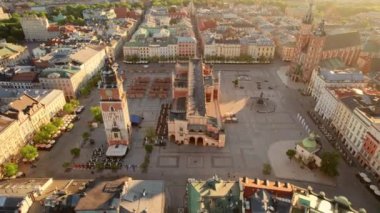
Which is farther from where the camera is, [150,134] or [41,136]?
[150,134]

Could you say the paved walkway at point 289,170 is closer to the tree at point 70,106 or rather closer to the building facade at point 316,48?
the building facade at point 316,48

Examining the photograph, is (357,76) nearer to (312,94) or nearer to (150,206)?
(312,94)

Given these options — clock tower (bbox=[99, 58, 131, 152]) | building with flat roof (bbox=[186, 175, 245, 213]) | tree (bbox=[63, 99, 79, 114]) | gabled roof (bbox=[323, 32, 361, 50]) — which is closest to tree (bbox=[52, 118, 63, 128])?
tree (bbox=[63, 99, 79, 114])

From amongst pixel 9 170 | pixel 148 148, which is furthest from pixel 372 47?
pixel 9 170

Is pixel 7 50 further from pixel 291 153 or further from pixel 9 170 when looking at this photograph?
pixel 291 153

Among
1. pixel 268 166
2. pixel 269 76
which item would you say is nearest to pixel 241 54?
pixel 269 76
